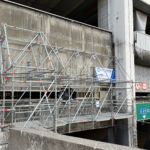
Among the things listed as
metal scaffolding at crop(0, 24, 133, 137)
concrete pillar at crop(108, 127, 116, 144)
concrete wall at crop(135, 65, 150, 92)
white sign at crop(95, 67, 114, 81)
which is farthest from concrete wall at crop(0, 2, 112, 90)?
concrete pillar at crop(108, 127, 116, 144)

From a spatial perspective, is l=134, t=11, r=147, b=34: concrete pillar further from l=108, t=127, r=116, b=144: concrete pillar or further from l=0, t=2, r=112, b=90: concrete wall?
l=108, t=127, r=116, b=144: concrete pillar

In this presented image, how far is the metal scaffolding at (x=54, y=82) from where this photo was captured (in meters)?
9.03

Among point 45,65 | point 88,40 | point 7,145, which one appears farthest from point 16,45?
point 7,145

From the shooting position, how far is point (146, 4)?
15.3 m

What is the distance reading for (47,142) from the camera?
3.60 m

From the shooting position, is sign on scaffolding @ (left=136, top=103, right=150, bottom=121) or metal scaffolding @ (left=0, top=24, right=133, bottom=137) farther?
sign on scaffolding @ (left=136, top=103, right=150, bottom=121)

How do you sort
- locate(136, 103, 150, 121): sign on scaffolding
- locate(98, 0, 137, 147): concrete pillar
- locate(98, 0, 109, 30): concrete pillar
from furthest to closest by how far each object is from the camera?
locate(98, 0, 109, 30): concrete pillar
locate(98, 0, 137, 147): concrete pillar
locate(136, 103, 150, 121): sign on scaffolding

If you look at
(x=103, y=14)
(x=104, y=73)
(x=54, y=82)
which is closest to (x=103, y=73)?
(x=104, y=73)

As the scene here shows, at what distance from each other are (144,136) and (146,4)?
12.2 m

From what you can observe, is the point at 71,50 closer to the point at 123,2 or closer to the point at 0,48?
the point at 0,48

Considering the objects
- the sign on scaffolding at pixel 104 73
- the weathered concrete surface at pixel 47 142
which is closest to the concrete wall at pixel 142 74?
the sign on scaffolding at pixel 104 73

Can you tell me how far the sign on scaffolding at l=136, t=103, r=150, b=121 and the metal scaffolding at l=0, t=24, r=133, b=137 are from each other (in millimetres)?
587

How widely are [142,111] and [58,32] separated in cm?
851

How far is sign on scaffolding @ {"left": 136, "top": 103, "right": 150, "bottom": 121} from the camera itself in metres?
13.1
